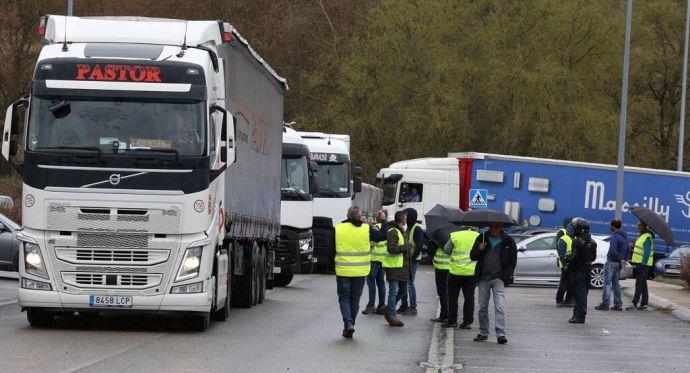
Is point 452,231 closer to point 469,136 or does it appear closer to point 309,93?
point 469,136

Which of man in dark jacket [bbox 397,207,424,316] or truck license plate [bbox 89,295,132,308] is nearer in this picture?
truck license plate [bbox 89,295,132,308]

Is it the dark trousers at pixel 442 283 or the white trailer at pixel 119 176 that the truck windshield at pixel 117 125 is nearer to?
the white trailer at pixel 119 176

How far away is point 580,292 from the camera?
21906 mm

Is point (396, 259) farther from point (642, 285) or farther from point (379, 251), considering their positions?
point (642, 285)

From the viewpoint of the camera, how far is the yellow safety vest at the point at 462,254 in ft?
63.3

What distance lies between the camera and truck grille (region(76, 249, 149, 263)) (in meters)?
16.2

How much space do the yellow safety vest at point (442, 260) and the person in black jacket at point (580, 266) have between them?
256 centimetres

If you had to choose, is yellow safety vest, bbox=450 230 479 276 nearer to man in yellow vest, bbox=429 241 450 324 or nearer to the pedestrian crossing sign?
man in yellow vest, bbox=429 241 450 324

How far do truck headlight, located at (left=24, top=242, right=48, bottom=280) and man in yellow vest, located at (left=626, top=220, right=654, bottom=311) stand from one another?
13.3 meters

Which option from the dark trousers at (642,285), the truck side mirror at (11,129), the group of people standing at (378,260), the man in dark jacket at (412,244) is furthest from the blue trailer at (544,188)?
the truck side mirror at (11,129)

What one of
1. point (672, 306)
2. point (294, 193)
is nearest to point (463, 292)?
point (672, 306)

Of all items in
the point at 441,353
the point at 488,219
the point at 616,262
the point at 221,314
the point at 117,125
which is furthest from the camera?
the point at 616,262

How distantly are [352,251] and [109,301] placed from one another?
3.18m

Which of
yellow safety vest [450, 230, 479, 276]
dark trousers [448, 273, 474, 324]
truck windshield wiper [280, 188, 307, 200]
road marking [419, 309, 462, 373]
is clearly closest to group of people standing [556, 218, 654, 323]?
dark trousers [448, 273, 474, 324]
